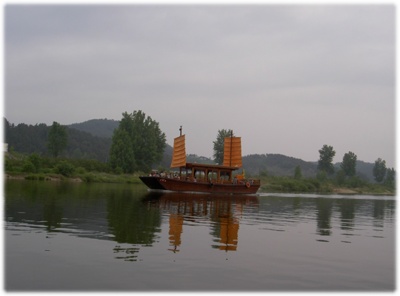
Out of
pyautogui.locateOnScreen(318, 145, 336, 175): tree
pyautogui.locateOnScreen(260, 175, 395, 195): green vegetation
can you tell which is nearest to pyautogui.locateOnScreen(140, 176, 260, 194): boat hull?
pyautogui.locateOnScreen(260, 175, 395, 195): green vegetation

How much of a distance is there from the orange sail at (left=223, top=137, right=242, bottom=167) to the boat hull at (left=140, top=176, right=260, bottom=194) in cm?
532

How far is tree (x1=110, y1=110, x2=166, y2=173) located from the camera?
77875mm

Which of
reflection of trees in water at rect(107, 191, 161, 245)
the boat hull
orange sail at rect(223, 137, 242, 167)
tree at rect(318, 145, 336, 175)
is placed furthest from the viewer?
tree at rect(318, 145, 336, 175)

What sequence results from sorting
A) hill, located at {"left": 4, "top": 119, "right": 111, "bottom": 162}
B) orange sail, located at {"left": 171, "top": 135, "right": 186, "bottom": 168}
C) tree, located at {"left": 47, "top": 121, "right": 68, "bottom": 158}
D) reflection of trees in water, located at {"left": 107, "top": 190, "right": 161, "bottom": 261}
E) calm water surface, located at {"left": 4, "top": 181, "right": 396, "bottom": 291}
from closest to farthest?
1. calm water surface, located at {"left": 4, "top": 181, "right": 396, "bottom": 291}
2. reflection of trees in water, located at {"left": 107, "top": 190, "right": 161, "bottom": 261}
3. orange sail, located at {"left": 171, "top": 135, "right": 186, "bottom": 168}
4. tree, located at {"left": 47, "top": 121, "right": 68, "bottom": 158}
5. hill, located at {"left": 4, "top": 119, "right": 111, "bottom": 162}

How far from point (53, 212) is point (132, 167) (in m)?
58.7

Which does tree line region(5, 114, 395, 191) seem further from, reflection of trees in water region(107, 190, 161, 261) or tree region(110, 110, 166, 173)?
reflection of trees in water region(107, 190, 161, 261)

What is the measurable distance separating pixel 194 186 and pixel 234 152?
10.4m

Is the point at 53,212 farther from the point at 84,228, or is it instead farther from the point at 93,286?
the point at 93,286

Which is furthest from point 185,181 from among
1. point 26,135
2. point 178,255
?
point 26,135

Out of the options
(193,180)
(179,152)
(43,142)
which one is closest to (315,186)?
(179,152)

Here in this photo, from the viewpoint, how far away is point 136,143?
273 ft

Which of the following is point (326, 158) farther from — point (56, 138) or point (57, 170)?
point (57, 170)

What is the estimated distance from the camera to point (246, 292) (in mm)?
8812

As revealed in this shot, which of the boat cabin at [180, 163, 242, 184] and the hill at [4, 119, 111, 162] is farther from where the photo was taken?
the hill at [4, 119, 111, 162]
